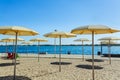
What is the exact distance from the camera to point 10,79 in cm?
741

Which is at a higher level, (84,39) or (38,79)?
(84,39)

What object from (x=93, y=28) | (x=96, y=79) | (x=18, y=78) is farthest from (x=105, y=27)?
(x=18, y=78)

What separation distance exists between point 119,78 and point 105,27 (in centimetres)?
273

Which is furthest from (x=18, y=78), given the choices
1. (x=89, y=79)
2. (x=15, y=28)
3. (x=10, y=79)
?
(x=89, y=79)

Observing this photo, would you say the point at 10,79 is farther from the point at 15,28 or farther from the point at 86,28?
the point at 86,28

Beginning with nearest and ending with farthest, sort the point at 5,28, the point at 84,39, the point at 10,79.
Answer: the point at 5,28 → the point at 10,79 → the point at 84,39

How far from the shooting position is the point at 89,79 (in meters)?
7.68

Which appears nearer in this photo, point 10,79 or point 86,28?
point 86,28

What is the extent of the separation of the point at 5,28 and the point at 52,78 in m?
3.07

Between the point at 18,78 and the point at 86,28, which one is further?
the point at 18,78

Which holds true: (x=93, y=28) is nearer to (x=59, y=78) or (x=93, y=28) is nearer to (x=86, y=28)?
(x=86, y=28)

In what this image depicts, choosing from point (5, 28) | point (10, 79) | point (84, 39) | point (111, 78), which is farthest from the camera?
point (84, 39)

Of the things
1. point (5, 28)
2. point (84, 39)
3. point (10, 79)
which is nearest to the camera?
point (5, 28)

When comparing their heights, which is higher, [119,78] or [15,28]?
[15,28]
